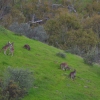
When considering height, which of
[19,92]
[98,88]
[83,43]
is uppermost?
[19,92]

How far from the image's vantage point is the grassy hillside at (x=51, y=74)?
20750mm

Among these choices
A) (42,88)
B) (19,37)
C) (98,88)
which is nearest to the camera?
(42,88)

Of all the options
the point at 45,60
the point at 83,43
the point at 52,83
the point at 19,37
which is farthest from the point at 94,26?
the point at 52,83

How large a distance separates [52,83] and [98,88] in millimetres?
4616

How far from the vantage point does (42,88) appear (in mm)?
20922

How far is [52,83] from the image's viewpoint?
22.4 metres

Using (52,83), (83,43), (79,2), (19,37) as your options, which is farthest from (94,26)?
(52,83)

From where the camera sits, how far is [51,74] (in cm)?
2456

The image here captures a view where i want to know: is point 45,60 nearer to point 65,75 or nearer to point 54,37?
point 65,75

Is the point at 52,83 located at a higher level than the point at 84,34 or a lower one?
higher

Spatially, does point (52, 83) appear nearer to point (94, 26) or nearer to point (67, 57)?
point (67, 57)

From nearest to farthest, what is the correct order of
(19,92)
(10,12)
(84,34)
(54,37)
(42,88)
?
1. (19,92)
2. (42,88)
3. (54,37)
4. (84,34)
5. (10,12)

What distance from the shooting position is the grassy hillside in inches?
817

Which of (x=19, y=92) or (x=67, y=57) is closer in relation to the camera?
(x=19, y=92)
